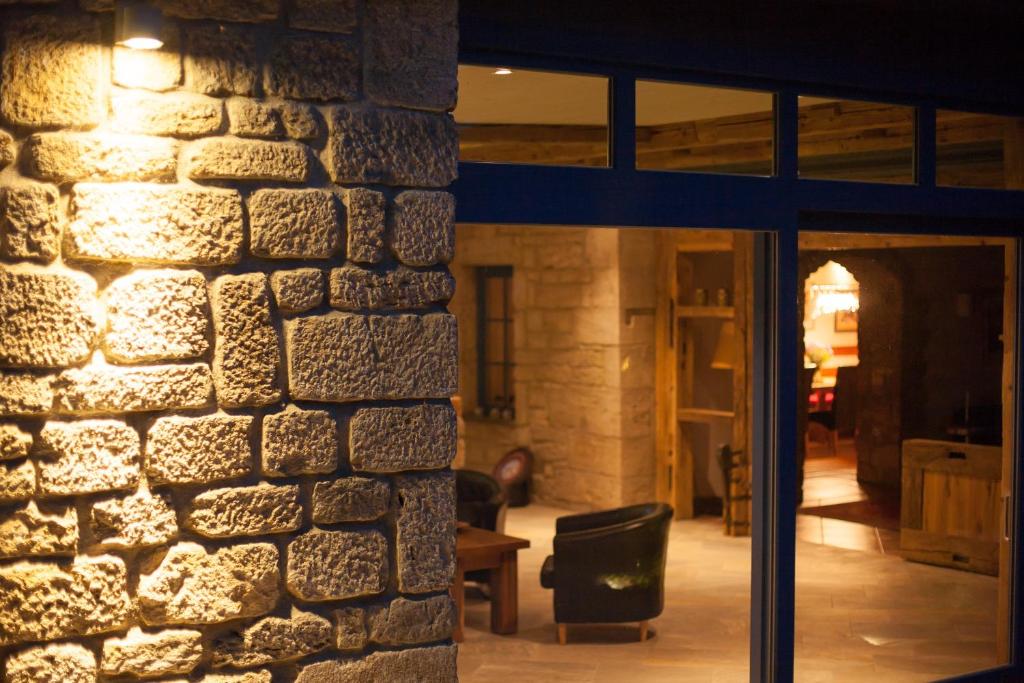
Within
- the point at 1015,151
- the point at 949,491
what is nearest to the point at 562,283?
the point at 949,491

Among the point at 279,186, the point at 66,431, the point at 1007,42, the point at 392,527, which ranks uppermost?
the point at 1007,42

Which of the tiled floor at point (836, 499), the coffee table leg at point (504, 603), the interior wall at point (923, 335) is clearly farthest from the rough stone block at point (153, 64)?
the tiled floor at point (836, 499)

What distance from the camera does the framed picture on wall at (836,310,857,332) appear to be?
813 cm

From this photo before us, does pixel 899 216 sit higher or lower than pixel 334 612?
higher

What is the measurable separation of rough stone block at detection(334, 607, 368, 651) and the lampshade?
6797mm

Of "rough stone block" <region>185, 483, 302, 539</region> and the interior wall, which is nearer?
"rough stone block" <region>185, 483, 302, 539</region>

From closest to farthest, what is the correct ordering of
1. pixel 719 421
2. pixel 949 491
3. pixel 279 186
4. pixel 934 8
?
pixel 279 186, pixel 934 8, pixel 949 491, pixel 719 421

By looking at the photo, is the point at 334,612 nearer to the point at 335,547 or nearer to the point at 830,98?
the point at 335,547

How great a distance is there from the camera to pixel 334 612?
10.0ft

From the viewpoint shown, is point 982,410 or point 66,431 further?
point 982,410

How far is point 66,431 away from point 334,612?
78 centimetres

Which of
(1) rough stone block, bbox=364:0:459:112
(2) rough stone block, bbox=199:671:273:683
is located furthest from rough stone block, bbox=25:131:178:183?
(2) rough stone block, bbox=199:671:273:683

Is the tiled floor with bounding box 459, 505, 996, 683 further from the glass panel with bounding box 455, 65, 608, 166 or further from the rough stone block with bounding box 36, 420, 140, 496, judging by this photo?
the rough stone block with bounding box 36, 420, 140, 496

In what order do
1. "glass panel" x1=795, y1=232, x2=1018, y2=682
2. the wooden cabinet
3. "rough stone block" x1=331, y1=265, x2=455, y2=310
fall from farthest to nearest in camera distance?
the wooden cabinet
"glass panel" x1=795, y1=232, x2=1018, y2=682
"rough stone block" x1=331, y1=265, x2=455, y2=310
